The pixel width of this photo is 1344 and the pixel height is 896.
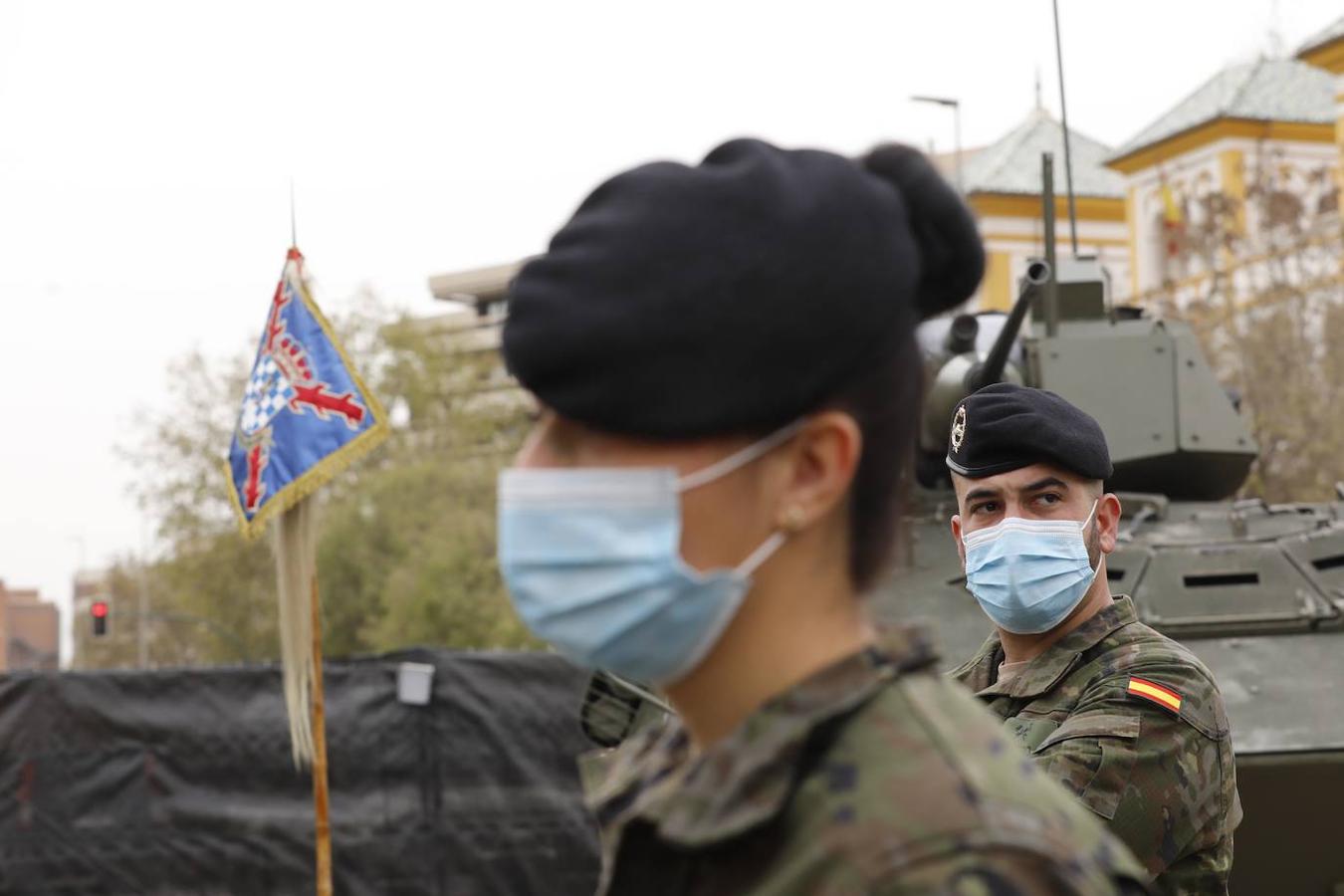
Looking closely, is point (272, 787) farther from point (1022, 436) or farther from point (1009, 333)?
point (1022, 436)

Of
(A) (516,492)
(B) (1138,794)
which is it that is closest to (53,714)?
(B) (1138,794)

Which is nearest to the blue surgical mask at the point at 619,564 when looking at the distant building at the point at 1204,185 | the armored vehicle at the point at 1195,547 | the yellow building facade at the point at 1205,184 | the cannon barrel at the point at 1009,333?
the armored vehicle at the point at 1195,547

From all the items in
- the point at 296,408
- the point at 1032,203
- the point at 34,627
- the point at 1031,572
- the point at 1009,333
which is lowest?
the point at 34,627

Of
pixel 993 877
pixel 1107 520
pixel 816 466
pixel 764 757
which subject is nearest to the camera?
pixel 993 877

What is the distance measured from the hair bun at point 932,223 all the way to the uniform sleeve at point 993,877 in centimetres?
54

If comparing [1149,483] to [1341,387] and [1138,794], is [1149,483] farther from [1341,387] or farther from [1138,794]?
[1341,387]

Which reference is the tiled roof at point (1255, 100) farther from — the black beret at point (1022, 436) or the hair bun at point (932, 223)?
the hair bun at point (932, 223)

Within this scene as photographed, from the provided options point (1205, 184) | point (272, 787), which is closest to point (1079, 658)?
point (272, 787)

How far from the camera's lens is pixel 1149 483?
27.2 ft

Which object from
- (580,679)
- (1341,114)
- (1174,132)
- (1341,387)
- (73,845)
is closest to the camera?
(73,845)

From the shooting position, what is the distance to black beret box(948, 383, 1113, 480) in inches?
140

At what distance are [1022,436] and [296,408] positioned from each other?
170 inches

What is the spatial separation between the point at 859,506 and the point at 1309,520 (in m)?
6.04

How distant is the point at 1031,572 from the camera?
A: 11.7ft
